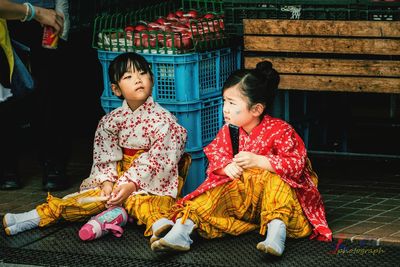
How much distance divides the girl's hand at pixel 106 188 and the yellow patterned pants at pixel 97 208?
6 centimetres

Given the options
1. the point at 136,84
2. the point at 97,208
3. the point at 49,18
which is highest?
the point at 49,18

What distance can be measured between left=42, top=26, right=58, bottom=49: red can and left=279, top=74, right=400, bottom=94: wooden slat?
61.3 inches

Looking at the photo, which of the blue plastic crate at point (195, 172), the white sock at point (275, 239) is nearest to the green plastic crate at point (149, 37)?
the blue plastic crate at point (195, 172)

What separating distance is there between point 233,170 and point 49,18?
171 cm

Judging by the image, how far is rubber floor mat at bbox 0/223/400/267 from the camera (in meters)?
5.70

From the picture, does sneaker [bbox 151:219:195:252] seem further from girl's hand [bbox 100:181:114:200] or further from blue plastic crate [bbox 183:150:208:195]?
blue plastic crate [bbox 183:150:208:195]

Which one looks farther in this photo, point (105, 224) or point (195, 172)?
point (195, 172)

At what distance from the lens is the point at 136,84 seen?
6.39 m

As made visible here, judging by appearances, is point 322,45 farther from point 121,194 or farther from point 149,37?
point 121,194

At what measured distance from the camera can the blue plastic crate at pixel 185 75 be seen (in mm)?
6691

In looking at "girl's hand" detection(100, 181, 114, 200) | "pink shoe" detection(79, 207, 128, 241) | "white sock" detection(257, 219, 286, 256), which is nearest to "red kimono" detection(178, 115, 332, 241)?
"white sock" detection(257, 219, 286, 256)

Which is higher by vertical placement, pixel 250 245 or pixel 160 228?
pixel 160 228

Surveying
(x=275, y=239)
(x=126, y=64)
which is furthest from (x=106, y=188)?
(x=275, y=239)

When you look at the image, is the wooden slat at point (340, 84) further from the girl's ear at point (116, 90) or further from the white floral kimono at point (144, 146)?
the girl's ear at point (116, 90)
